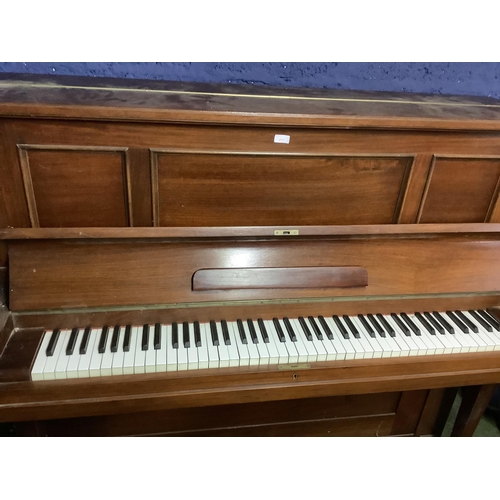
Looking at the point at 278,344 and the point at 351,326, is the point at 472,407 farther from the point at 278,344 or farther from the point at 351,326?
the point at 278,344

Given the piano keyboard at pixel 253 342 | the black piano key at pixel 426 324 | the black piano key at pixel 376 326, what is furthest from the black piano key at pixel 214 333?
the black piano key at pixel 426 324

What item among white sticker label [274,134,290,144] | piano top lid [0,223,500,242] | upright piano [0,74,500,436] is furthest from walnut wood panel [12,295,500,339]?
white sticker label [274,134,290,144]

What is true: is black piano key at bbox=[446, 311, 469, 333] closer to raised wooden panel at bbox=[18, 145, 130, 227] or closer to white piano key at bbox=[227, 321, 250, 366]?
white piano key at bbox=[227, 321, 250, 366]

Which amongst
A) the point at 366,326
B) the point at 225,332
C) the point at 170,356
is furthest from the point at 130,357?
the point at 366,326

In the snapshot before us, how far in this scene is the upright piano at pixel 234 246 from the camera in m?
1.42

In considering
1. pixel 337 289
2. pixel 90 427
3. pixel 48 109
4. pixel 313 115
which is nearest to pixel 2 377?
pixel 90 427

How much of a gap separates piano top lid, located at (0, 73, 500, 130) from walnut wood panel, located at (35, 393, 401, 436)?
1.27 metres

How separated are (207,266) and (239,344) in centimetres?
32

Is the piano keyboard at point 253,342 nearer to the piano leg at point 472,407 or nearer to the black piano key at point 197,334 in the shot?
the black piano key at point 197,334

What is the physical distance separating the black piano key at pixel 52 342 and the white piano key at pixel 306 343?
0.87 metres

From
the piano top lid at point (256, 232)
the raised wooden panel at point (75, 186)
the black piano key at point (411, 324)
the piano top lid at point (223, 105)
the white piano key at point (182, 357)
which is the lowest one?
the white piano key at point (182, 357)

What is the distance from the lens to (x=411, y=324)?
68.4 inches

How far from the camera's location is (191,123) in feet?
4.63

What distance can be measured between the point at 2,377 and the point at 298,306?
107cm
